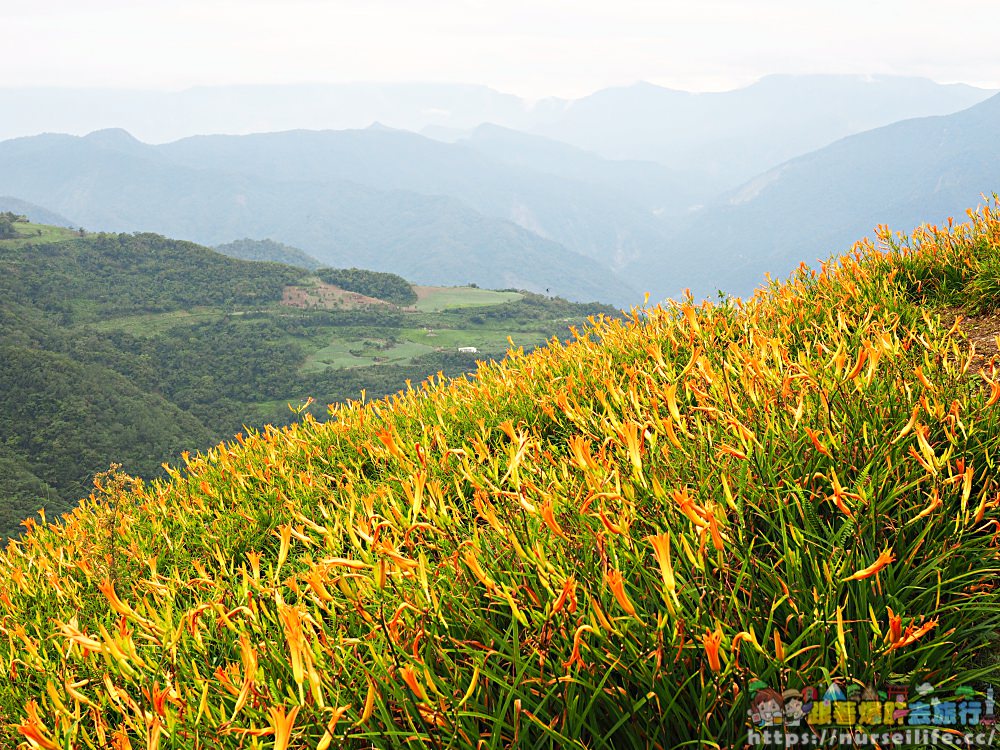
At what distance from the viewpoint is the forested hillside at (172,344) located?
64000mm

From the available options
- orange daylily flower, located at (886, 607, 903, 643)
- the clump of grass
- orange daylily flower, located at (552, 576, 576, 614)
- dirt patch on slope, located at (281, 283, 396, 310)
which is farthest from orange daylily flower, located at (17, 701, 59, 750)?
dirt patch on slope, located at (281, 283, 396, 310)

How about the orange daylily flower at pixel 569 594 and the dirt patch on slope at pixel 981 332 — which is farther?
the dirt patch on slope at pixel 981 332

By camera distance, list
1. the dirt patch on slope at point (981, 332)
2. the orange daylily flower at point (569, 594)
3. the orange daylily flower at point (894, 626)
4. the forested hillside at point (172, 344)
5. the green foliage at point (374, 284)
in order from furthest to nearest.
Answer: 1. the green foliage at point (374, 284)
2. the forested hillside at point (172, 344)
3. the dirt patch on slope at point (981, 332)
4. the orange daylily flower at point (569, 594)
5. the orange daylily flower at point (894, 626)

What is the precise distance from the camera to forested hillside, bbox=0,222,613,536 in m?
64.0

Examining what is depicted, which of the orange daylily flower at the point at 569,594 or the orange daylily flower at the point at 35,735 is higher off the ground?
the orange daylily flower at the point at 569,594

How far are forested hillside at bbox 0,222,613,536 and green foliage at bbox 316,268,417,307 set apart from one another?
0.48m

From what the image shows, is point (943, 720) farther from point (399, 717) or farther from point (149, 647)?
point (149, 647)

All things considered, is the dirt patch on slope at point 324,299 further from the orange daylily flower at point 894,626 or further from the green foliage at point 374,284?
the orange daylily flower at point 894,626

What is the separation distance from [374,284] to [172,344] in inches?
2135

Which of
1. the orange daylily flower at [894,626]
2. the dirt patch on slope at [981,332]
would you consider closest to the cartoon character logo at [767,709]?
the orange daylily flower at [894,626]

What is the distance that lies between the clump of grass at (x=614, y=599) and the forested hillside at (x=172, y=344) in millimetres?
41705

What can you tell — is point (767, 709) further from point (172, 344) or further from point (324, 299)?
point (324, 299)

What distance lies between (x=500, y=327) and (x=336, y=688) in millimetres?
Answer: 125677

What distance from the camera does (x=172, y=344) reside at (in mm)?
108312
